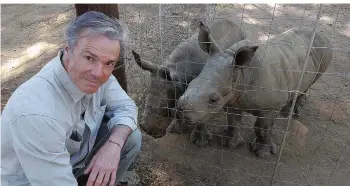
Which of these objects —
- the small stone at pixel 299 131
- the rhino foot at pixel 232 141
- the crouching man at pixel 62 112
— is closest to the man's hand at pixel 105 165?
the crouching man at pixel 62 112

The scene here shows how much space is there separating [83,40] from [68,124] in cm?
54

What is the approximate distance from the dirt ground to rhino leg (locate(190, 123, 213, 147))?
0.07m

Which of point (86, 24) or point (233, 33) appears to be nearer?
point (86, 24)

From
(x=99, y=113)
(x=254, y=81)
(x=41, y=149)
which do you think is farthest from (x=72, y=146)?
(x=254, y=81)

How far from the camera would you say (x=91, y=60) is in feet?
7.44

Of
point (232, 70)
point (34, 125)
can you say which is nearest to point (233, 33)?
point (232, 70)

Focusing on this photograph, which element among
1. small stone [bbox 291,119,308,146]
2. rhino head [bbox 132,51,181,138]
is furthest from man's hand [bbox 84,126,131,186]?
small stone [bbox 291,119,308,146]

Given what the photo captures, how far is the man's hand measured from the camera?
2.56m

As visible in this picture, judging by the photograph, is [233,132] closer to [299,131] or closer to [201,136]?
[201,136]

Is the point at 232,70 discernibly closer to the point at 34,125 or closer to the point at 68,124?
the point at 68,124

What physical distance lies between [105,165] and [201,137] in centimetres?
184

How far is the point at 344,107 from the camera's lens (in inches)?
185

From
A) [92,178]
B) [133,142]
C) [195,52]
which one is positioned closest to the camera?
[92,178]

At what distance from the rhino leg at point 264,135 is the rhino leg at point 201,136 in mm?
504
